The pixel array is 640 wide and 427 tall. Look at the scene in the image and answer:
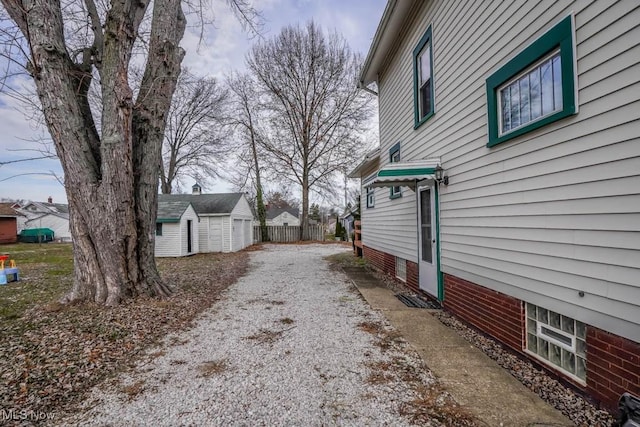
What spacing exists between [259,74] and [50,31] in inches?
659

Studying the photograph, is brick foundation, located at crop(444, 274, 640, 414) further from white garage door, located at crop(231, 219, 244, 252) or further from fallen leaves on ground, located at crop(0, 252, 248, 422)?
white garage door, located at crop(231, 219, 244, 252)

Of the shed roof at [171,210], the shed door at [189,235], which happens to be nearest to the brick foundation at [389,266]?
the shed roof at [171,210]

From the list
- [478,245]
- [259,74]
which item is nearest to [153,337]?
[478,245]

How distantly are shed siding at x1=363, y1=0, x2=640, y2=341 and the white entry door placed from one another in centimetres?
31

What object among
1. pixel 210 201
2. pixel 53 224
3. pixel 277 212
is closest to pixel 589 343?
pixel 210 201

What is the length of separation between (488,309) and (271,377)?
2.64m

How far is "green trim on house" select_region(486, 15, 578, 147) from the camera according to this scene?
2.39 m

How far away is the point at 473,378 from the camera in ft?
8.91

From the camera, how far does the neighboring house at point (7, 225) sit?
23.3m

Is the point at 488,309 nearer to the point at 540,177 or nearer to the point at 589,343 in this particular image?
the point at 589,343

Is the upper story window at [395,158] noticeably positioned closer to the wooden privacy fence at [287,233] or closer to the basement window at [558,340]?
the basement window at [558,340]

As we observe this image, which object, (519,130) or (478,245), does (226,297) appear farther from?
(519,130)

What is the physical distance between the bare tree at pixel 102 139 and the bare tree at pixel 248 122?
52.3 feet

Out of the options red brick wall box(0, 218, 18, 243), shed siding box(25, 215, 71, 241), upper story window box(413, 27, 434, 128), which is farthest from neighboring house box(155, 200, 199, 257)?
shed siding box(25, 215, 71, 241)
